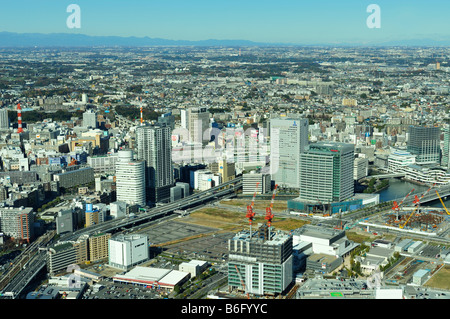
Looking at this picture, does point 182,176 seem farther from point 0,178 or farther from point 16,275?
point 16,275

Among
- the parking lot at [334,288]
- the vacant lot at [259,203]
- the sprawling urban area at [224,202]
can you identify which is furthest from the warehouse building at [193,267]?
the vacant lot at [259,203]

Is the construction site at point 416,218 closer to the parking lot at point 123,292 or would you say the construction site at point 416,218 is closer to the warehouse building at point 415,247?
the warehouse building at point 415,247

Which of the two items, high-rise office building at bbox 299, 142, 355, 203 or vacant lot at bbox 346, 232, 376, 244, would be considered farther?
high-rise office building at bbox 299, 142, 355, 203

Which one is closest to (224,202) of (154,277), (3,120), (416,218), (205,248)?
(205,248)

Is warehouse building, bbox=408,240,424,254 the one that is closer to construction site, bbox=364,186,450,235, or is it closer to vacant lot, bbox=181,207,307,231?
construction site, bbox=364,186,450,235

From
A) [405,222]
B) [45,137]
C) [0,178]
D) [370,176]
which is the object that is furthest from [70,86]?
[405,222]

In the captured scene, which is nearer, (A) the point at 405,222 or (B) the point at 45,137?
(A) the point at 405,222

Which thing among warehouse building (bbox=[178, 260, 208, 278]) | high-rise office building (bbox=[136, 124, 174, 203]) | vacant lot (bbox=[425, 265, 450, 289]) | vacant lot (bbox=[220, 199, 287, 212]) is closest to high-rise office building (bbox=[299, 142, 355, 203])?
vacant lot (bbox=[220, 199, 287, 212])

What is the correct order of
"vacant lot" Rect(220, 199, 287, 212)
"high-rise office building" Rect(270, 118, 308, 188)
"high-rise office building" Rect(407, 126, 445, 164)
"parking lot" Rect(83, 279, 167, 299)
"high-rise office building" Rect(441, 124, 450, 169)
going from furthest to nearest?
1. "high-rise office building" Rect(407, 126, 445, 164)
2. "high-rise office building" Rect(441, 124, 450, 169)
3. "high-rise office building" Rect(270, 118, 308, 188)
4. "vacant lot" Rect(220, 199, 287, 212)
5. "parking lot" Rect(83, 279, 167, 299)
